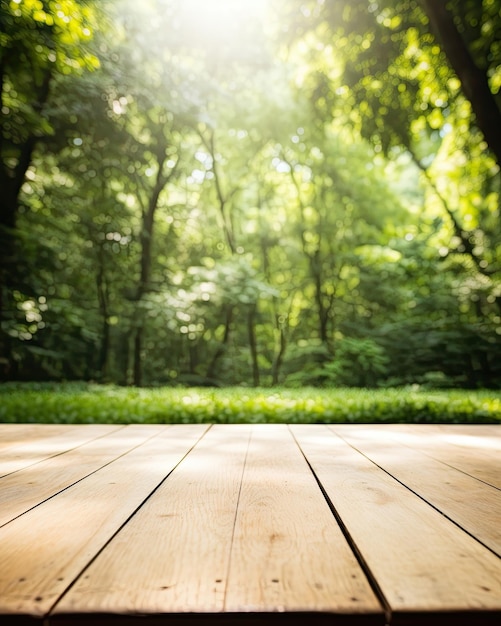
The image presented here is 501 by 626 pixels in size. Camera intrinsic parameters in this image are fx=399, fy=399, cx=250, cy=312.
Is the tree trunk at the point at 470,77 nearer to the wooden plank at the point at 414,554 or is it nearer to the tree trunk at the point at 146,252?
the wooden plank at the point at 414,554

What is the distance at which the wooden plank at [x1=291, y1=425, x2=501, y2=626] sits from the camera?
59cm

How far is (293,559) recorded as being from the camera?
2.39ft

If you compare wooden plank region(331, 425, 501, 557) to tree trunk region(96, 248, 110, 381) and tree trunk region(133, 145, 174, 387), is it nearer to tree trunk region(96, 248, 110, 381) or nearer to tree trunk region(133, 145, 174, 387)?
tree trunk region(133, 145, 174, 387)

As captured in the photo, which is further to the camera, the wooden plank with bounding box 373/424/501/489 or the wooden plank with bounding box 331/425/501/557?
the wooden plank with bounding box 373/424/501/489

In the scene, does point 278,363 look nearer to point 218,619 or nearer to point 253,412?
point 253,412

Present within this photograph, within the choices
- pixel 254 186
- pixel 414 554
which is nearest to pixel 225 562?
pixel 414 554

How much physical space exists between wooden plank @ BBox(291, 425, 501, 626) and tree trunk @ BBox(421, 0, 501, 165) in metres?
3.94

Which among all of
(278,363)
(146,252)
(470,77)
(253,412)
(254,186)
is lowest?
(253,412)

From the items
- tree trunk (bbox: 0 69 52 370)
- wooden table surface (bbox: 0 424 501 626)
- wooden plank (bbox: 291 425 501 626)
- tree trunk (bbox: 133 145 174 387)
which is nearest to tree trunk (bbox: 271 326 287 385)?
tree trunk (bbox: 133 145 174 387)

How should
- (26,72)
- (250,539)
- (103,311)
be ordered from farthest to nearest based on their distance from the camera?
(103,311), (26,72), (250,539)

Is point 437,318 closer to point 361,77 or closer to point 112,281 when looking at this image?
point 361,77

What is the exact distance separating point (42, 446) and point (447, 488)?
5.83 ft

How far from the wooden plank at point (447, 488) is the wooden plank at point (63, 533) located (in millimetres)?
788

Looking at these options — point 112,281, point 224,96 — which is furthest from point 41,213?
point 224,96
